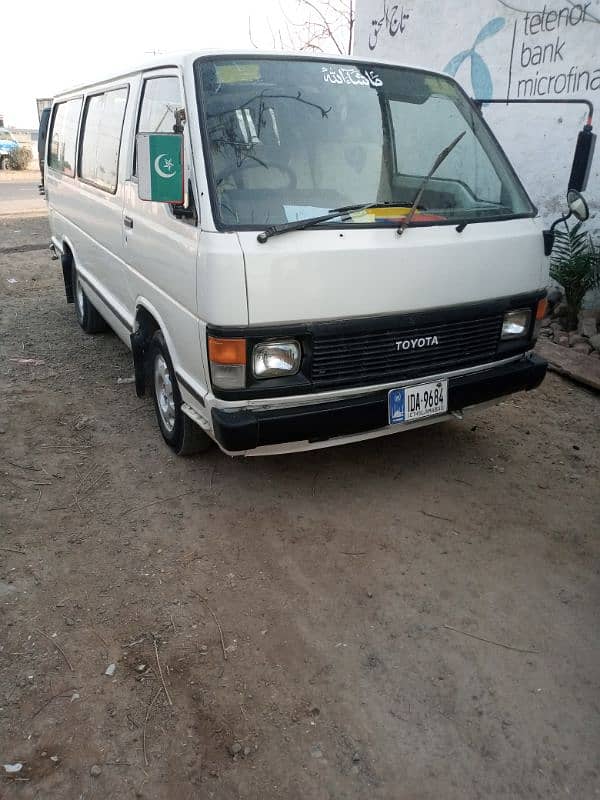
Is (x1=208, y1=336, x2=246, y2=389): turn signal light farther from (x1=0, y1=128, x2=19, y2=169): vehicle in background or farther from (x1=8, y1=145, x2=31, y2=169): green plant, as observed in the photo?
(x1=8, y1=145, x2=31, y2=169): green plant

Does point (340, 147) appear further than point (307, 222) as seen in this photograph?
Yes

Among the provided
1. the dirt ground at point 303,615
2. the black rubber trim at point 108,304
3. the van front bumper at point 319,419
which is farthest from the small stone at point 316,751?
the black rubber trim at point 108,304

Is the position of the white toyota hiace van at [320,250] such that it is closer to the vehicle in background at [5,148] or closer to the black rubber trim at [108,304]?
the black rubber trim at [108,304]

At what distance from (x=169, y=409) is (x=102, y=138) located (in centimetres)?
212

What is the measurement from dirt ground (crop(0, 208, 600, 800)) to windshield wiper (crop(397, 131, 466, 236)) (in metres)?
1.46

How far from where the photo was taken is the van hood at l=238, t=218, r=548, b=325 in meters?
2.92

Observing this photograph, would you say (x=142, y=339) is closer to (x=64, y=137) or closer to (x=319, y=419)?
(x=319, y=419)

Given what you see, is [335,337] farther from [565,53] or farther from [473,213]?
[565,53]

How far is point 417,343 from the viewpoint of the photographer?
132 inches

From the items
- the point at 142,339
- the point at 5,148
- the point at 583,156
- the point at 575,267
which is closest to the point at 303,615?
the point at 142,339

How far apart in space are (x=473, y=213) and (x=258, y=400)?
5.25 ft

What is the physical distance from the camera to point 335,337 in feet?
10.2

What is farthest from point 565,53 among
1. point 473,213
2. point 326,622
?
point 326,622

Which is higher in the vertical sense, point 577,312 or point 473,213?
point 473,213
